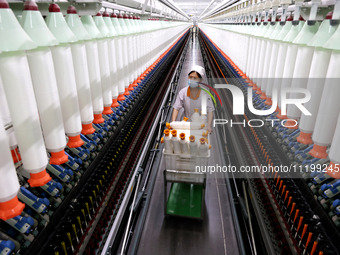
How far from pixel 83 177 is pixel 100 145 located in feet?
1.96

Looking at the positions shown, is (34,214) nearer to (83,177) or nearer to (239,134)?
(83,177)

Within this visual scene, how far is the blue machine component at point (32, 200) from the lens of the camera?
1801 mm

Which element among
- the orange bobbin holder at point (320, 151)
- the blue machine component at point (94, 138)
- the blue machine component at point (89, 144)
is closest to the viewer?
the orange bobbin holder at point (320, 151)

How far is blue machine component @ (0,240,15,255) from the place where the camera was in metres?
1.48

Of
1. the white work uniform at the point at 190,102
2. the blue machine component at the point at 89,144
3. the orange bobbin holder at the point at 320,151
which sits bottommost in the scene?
the blue machine component at the point at 89,144

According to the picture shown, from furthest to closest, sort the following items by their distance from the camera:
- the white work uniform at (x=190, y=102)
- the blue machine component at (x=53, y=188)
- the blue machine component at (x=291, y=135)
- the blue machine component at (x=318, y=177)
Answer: the white work uniform at (x=190, y=102), the blue machine component at (x=291, y=135), the blue machine component at (x=318, y=177), the blue machine component at (x=53, y=188)

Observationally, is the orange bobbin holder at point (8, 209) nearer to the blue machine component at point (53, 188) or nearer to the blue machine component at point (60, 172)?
the blue machine component at point (53, 188)

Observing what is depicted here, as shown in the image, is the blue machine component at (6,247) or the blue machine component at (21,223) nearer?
the blue machine component at (6,247)

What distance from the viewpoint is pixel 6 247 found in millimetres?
1499

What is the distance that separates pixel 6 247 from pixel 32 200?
376 mm

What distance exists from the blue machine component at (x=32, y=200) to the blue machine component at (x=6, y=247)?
0.31m

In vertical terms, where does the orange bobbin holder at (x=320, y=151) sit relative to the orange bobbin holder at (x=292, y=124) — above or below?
above

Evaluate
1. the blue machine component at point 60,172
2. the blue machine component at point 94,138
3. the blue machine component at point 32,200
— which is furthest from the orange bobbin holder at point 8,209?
the blue machine component at point 94,138

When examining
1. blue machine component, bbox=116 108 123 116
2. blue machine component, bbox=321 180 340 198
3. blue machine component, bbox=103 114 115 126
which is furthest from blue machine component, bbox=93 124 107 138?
blue machine component, bbox=321 180 340 198
